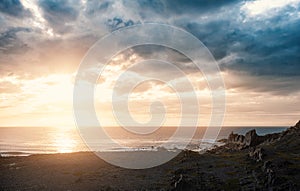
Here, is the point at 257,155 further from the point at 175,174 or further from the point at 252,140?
the point at 252,140

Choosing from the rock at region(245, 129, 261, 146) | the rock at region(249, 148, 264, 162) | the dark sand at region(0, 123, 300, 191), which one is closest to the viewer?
the dark sand at region(0, 123, 300, 191)

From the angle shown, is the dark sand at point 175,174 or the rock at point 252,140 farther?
the rock at point 252,140

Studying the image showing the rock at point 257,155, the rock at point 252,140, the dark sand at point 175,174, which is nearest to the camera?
the dark sand at point 175,174

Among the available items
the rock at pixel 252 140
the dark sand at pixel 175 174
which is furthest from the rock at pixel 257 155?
the rock at pixel 252 140

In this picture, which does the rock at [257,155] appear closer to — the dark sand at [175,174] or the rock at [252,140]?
the dark sand at [175,174]

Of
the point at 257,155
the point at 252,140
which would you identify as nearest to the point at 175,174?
the point at 257,155

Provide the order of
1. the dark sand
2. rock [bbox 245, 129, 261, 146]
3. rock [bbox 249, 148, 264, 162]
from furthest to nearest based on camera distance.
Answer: rock [bbox 245, 129, 261, 146] < rock [bbox 249, 148, 264, 162] < the dark sand

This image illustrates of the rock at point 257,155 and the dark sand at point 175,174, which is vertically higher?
the rock at point 257,155

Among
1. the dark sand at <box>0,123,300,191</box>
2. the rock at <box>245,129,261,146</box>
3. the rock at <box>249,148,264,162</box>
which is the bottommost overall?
the dark sand at <box>0,123,300,191</box>

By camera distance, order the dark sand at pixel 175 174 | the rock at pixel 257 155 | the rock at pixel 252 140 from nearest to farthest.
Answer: the dark sand at pixel 175 174 → the rock at pixel 257 155 → the rock at pixel 252 140

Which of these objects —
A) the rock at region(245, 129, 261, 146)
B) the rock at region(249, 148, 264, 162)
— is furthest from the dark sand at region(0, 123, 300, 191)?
the rock at region(245, 129, 261, 146)

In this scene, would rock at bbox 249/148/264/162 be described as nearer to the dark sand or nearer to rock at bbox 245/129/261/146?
the dark sand

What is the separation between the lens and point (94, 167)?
277ft

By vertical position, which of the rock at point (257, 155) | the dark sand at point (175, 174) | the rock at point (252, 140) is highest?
the rock at point (252, 140)
